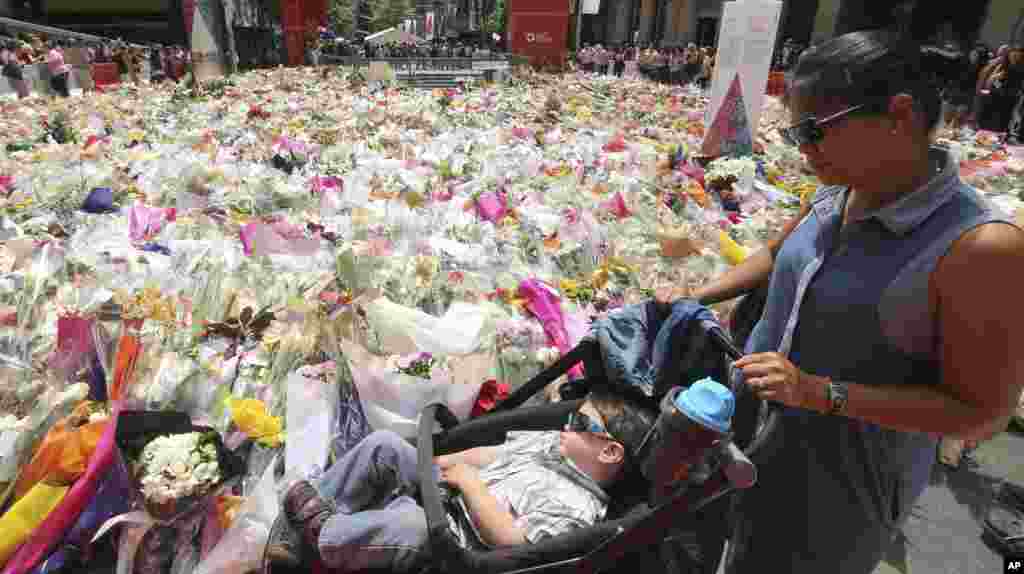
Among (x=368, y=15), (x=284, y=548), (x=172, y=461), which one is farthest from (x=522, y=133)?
(x=368, y=15)

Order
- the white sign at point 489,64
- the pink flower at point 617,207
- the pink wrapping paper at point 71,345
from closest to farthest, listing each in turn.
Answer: the pink wrapping paper at point 71,345 → the pink flower at point 617,207 → the white sign at point 489,64

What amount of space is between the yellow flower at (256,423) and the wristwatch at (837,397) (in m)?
1.65

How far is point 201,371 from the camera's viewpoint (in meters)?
2.12

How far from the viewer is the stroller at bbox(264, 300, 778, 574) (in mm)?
1281

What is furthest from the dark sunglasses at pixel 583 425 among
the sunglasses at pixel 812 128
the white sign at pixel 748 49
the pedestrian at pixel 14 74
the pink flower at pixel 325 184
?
the pedestrian at pixel 14 74

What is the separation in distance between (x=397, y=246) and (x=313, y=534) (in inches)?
78.7

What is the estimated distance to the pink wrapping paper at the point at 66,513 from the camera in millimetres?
1548

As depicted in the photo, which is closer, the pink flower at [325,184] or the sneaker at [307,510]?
the sneaker at [307,510]

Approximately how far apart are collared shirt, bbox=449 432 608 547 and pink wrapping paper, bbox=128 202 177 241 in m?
2.76

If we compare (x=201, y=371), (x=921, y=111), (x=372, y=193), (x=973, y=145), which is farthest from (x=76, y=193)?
(x=973, y=145)

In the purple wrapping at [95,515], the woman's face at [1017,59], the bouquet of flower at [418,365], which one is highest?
the woman's face at [1017,59]

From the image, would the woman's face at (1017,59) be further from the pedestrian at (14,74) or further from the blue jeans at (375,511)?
the pedestrian at (14,74)

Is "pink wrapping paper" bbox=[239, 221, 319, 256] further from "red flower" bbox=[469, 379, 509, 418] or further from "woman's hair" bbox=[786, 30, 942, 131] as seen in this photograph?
"woman's hair" bbox=[786, 30, 942, 131]

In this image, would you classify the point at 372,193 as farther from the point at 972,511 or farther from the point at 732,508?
the point at 972,511
